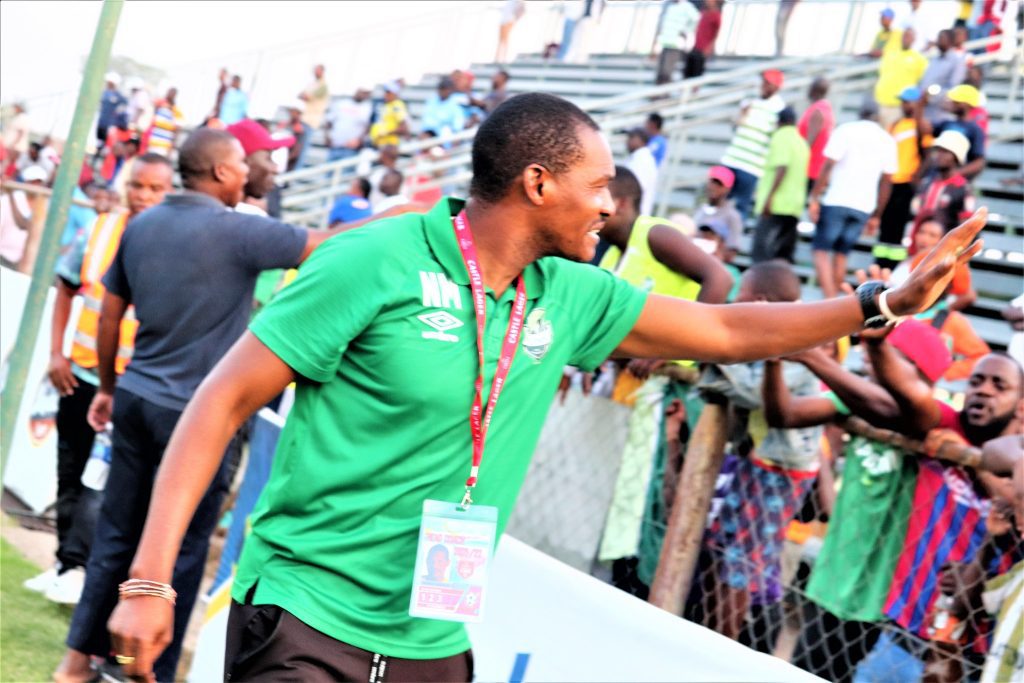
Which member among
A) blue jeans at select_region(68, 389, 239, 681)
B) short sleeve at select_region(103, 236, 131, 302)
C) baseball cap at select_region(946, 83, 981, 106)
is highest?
baseball cap at select_region(946, 83, 981, 106)

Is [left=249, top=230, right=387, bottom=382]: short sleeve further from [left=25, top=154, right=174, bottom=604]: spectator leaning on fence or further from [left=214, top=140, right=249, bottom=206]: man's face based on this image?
[left=25, top=154, right=174, bottom=604]: spectator leaning on fence

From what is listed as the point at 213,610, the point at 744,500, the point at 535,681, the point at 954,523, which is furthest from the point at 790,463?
the point at 213,610

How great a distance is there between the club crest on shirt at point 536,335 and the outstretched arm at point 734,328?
273mm

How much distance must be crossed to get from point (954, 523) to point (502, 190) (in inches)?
91.8

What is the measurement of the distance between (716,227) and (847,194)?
198cm

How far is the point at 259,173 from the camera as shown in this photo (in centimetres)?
615

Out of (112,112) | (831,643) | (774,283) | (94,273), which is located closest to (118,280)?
(94,273)

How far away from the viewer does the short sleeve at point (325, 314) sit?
2.75 meters

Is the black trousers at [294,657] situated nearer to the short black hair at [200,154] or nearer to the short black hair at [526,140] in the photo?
the short black hair at [526,140]

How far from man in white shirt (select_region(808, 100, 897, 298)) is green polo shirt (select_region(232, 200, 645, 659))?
8.23m

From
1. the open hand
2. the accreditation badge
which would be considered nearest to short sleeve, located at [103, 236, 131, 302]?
the accreditation badge

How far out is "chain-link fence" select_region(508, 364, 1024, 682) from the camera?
4402 mm

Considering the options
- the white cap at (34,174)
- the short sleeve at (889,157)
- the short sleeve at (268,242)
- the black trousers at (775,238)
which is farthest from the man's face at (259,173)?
the white cap at (34,174)

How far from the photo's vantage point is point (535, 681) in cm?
398
